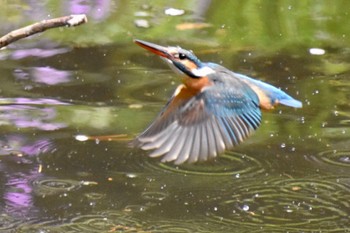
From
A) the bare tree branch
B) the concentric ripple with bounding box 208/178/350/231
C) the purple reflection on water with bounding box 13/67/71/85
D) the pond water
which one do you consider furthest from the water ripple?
the bare tree branch

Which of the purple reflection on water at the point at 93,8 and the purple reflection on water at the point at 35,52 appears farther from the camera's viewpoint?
the purple reflection on water at the point at 93,8

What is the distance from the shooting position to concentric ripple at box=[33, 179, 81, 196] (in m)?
4.23

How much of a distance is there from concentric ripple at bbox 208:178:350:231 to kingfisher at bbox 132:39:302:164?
60 cm

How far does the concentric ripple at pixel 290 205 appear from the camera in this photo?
3977 millimetres

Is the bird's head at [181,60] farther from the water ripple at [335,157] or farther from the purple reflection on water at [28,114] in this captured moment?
the purple reflection on water at [28,114]

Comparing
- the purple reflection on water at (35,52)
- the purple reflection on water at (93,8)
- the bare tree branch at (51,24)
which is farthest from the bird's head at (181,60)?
the purple reflection on water at (93,8)

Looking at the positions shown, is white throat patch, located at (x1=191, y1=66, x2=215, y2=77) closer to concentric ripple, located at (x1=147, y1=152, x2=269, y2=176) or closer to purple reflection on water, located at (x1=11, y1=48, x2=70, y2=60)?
concentric ripple, located at (x1=147, y1=152, x2=269, y2=176)

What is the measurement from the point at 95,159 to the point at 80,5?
2642 millimetres

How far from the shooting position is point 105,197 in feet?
13.7

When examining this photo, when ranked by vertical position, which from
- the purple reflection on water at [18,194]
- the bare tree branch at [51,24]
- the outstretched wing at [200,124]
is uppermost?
the bare tree branch at [51,24]

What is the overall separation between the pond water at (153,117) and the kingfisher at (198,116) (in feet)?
1.89

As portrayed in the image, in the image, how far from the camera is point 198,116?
11.4ft

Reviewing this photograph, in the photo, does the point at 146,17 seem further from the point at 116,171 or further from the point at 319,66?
the point at 116,171

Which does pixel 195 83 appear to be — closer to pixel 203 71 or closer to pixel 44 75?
pixel 203 71
